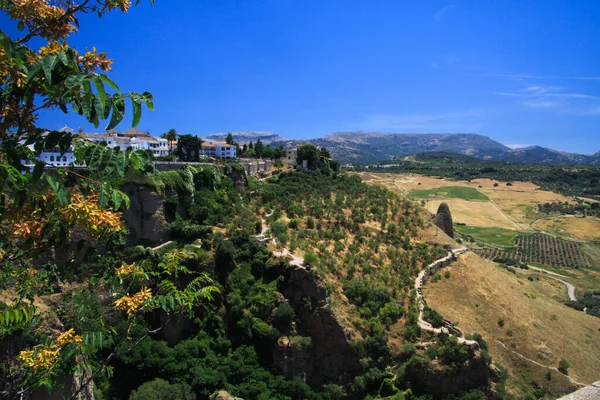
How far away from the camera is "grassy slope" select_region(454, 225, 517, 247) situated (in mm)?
70125

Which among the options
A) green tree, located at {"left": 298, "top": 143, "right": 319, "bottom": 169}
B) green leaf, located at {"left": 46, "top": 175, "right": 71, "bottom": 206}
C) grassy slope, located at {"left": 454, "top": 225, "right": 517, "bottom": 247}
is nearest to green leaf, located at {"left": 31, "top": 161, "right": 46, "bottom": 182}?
green leaf, located at {"left": 46, "top": 175, "right": 71, "bottom": 206}

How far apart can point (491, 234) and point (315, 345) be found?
6502 cm

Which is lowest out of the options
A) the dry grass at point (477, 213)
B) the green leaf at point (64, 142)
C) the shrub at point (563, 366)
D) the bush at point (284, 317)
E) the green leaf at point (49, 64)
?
the shrub at point (563, 366)

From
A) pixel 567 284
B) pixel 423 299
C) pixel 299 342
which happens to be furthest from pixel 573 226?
pixel 299 342

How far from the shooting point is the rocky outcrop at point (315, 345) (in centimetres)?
2117

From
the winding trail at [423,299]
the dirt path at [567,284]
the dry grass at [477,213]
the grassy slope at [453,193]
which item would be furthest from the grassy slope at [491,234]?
the winding trail at [423,299]

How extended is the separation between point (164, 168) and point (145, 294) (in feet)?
89.7

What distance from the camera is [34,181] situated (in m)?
3.29

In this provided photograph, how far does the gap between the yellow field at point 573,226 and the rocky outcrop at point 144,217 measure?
269 ft

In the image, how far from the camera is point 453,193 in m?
108

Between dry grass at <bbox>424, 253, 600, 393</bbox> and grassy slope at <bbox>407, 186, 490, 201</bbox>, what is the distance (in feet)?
223

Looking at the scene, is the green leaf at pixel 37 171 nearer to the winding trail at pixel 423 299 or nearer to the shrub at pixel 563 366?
the winding trail at pixel 423 299

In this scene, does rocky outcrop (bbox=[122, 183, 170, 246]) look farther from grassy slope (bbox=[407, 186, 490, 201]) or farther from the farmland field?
grassy slope (bbox=[407, 186, 490, 201])

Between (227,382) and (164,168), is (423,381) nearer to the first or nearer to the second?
(227,382)
